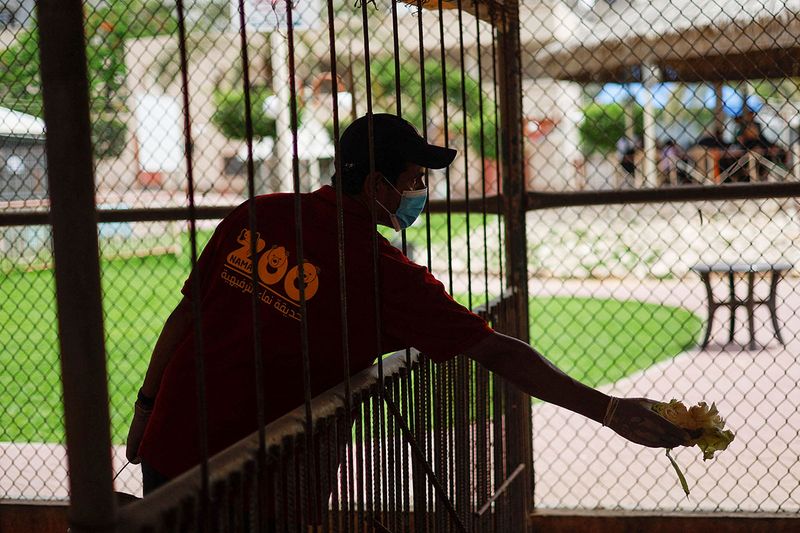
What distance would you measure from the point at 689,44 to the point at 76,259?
461cm

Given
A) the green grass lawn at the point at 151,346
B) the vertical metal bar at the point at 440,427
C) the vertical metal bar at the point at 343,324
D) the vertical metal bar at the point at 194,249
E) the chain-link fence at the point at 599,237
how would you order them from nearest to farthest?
the vertical metal bar at the point at 194,249, the vertical metal bar at the point at 343,324, the vertical metal bar at the point at 440,427, the chain-link fence at the point at 599,237, the green grass lawn at the point at 151,346

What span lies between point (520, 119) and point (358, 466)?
7.95 ft

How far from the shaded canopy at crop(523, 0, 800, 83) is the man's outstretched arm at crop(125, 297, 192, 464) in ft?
8.66

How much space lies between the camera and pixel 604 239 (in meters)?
13.4

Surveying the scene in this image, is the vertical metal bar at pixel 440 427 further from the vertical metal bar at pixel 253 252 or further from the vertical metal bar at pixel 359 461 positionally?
the vertical metal bar at pixel 253 252

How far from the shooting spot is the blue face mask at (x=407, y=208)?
2607mm

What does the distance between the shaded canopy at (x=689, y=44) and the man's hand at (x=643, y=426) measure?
7.58ft

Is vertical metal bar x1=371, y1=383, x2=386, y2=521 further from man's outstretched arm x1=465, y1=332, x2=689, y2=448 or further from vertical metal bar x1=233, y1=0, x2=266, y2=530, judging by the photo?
vertical metal bar x1=233, y1=0, x2=266, y2=530

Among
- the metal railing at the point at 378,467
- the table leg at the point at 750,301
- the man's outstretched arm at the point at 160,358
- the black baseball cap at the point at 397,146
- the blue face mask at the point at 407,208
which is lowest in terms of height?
the metal railing at the point at 378,467

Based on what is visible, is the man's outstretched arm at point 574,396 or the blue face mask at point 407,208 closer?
the man's outstretched arm at point 574,396

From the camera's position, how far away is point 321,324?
2338 mm

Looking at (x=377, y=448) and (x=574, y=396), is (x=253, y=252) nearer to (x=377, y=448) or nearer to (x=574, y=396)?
(x=377, y=448)

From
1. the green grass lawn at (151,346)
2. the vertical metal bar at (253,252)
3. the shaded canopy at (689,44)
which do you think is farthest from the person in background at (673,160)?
the vertical metal bar at (253,252)

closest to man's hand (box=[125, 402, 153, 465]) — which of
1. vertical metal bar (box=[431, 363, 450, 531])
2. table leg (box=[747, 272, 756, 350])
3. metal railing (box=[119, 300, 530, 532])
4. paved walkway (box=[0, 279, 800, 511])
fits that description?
metal railing (box=[119, 300, 530, 532])
